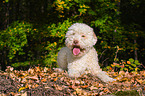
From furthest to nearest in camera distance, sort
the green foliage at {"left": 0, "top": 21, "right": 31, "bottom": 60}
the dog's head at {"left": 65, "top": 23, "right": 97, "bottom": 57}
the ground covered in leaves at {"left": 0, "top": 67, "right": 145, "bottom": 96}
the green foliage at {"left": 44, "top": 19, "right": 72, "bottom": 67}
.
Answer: the green foliage at {"left": 0, "top": 21, "right": 31, "bottom": 60}, the green foliage at {"left": 44, "top": 19, "right": 72, "bottom": 67}, the dog's head at {"left": 65, "top": 23, "right": 97, "bottom": 57}, the ground covered in leaves at {"left": 0, "top": 67, "right": 145, "bottom": 96}

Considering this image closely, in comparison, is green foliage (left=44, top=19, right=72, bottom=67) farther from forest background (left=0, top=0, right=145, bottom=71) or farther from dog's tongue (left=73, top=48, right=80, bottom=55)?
dog's tongue (left=73, top=48, right=80, bottom=55)

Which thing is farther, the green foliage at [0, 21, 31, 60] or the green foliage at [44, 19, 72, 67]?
the green foliage at [0, 21, 31, 60]

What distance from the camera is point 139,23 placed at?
721 centimetres

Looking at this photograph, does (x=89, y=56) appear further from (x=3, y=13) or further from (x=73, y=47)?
(x=3, y=13)

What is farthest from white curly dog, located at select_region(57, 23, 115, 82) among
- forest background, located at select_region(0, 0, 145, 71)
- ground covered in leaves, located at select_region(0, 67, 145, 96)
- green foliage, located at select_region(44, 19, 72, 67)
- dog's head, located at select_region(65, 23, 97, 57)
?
green foliage, located at select_region(44, 19, 72, 67)

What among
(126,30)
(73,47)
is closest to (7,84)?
(73,47)

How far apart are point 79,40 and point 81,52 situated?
0.26 m

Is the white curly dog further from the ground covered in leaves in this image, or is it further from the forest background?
the forest background

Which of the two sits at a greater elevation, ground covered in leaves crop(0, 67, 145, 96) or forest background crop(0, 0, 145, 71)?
forest background crop(0, 0, 145, 71)

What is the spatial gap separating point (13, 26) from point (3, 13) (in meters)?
1.33

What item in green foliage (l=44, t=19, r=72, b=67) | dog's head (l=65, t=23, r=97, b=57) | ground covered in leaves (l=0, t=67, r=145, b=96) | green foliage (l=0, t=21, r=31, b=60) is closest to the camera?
ground covered in leaves (l=0, t=67, r=145, b=96)

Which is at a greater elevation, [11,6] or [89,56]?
[11,6]

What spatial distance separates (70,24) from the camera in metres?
5.54

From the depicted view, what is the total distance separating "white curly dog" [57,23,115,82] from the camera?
3.36 m
